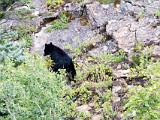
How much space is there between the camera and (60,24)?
10.4 m

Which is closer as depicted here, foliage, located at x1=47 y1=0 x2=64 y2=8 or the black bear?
the black bear

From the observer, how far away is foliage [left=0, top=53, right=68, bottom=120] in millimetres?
5203

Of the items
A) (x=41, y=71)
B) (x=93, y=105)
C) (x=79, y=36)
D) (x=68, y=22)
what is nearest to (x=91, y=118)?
(x=93, y=105)

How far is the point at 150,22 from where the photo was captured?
949 cm

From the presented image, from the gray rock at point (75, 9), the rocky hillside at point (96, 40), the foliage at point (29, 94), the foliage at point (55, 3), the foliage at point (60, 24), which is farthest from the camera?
the foliage at point (55, 3)

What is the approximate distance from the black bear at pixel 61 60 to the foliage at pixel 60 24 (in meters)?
1.48

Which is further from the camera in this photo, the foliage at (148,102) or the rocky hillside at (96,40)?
the rocky hillside at (96,40)

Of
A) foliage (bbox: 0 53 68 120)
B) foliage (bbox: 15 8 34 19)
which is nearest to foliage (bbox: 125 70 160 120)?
foliage (bbox: 0 53 68 120)

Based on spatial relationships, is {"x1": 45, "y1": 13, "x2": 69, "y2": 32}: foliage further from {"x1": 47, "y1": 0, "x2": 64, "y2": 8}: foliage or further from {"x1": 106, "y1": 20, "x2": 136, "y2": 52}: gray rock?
{"x1": 106, "y1": 20, "x2": 136, "y2": 52}: gray rock

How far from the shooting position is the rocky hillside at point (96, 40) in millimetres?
7273

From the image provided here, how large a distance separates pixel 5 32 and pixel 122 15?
2728mm

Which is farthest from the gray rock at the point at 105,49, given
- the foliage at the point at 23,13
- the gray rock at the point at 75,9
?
the foliage at the point at 23,13

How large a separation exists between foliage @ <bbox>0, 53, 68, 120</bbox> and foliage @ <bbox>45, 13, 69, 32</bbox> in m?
4.83

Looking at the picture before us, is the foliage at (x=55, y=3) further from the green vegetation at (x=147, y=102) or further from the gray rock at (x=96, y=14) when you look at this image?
the green vegetation at (x=147, y=102)
